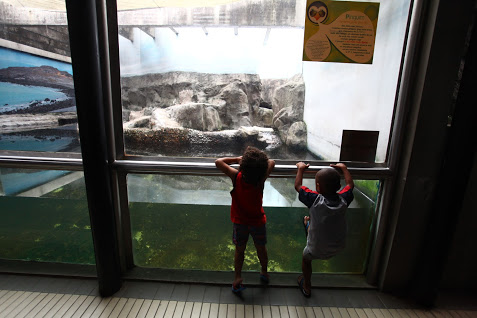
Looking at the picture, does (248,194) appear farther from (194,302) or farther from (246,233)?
(194,302)

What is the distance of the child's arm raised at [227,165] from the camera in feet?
5.12

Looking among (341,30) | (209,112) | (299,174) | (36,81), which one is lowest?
(299,174)

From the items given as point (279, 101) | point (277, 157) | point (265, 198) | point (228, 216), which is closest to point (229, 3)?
point (279, 101)

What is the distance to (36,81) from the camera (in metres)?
1.80

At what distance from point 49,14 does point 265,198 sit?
2193 mm

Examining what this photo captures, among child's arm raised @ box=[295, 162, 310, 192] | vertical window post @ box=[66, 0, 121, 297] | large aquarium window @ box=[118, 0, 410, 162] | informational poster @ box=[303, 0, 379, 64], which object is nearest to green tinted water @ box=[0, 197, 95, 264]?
vertical window post @ box=[66, 0, 121, 297]

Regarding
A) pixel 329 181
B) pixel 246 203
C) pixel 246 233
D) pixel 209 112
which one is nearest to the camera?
pixel 329 181

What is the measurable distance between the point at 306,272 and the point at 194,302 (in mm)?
873

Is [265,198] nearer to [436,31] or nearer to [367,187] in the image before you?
[367,187]

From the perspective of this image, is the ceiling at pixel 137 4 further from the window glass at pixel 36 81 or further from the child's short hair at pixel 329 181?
the child's short hair at pixel 329 181

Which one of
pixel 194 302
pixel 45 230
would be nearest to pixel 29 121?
pixel 45 230

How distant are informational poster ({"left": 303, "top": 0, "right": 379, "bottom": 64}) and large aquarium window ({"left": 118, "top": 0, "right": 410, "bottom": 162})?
6 cm

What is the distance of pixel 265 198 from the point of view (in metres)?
1.87

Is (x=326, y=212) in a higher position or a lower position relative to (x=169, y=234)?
higher
